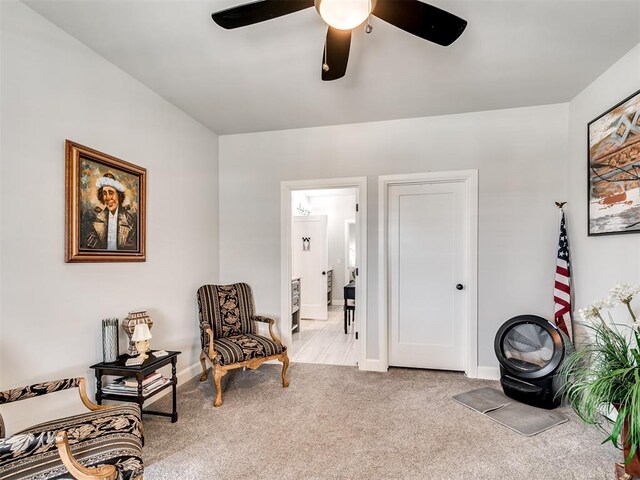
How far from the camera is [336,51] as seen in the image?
173cm

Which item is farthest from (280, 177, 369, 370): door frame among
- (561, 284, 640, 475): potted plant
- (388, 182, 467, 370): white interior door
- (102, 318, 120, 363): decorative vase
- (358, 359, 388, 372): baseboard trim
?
(561, 284, 640, 475): potted plant

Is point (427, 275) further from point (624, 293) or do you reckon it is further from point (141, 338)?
point (141, 338)

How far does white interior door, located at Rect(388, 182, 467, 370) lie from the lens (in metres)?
3.38

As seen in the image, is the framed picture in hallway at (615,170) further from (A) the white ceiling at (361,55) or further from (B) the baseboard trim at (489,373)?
(B) the baseboard trim at (489,373)

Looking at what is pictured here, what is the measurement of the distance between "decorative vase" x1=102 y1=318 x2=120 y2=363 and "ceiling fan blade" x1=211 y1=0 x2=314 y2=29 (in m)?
2.07

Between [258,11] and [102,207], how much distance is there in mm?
1760

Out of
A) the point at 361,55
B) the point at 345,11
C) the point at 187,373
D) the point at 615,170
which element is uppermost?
the point at 361,55

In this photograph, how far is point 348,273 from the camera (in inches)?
296

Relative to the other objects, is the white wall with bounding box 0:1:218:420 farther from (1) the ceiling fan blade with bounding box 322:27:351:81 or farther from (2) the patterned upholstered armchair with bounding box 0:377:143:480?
(1) the ceiling fan blade with bounding box 322:27:351:81

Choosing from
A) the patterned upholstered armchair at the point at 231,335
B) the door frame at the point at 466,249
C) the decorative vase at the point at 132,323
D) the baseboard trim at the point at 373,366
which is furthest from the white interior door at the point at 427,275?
the decorative vase at the point at 132,323

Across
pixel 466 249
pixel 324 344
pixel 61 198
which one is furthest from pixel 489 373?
pixel 61 198

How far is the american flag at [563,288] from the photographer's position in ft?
9.30

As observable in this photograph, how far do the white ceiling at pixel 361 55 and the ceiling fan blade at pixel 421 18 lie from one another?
0.40m

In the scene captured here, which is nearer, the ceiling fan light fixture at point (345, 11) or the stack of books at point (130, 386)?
the ceiling fan light fixture at point (345, 11)
